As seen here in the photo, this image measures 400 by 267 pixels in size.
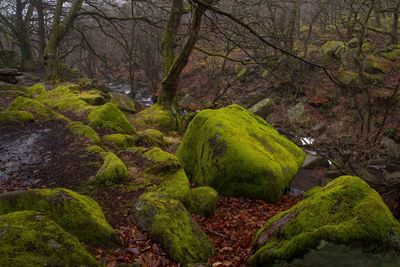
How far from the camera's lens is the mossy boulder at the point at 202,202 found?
21.9 ft

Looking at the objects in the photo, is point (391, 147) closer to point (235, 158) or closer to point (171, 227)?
point (235, 158)

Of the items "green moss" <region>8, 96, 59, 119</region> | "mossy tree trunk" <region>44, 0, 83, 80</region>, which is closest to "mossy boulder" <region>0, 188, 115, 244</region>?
"green moss" <region>8, 96, 59, 119</region>

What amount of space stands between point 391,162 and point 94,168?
12.1m

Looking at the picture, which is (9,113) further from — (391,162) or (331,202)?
(391,162)

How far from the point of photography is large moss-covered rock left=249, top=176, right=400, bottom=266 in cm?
370

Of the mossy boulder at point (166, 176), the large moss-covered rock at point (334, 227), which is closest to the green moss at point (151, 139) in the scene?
the mossy boulder at point (166, 176)

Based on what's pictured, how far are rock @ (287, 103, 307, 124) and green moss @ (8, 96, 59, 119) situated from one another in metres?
13.2

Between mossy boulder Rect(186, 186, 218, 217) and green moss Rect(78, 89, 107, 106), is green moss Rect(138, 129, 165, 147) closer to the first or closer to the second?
green moss Rect(78, 89, 107, 106)

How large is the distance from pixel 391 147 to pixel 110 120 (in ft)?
38.0

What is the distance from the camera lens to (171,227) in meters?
5.00

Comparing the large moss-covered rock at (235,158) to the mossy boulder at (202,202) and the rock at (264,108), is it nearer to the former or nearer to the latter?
the mossy boulder at (202,202)

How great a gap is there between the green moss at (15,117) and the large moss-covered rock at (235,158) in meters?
4.24

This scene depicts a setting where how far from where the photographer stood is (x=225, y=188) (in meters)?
7.97

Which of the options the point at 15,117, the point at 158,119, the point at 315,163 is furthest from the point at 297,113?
the point at 15,117
